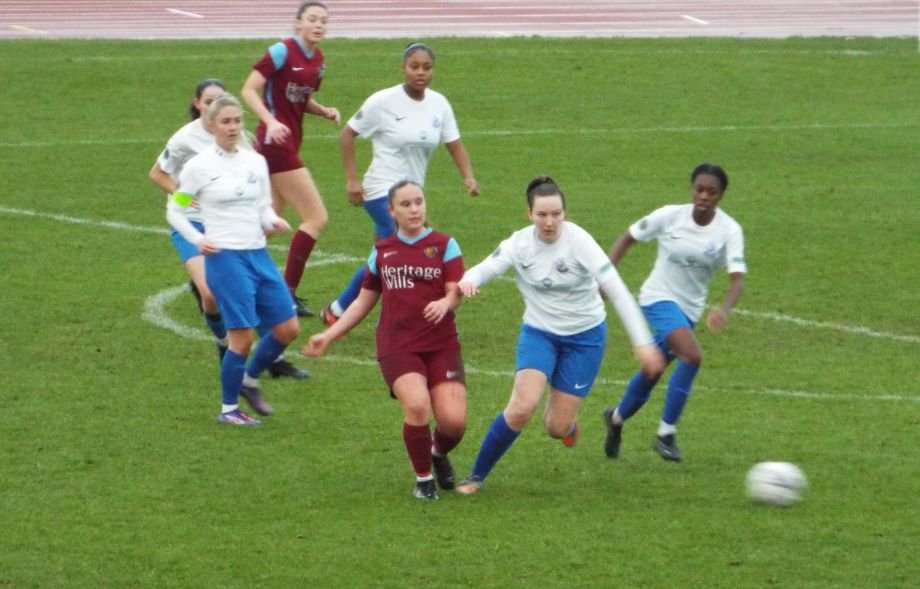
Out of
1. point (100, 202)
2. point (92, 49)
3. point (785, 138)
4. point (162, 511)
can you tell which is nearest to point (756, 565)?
point (162, 511)

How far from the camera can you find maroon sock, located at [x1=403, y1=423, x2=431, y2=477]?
31.2 feet

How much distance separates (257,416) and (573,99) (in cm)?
1463

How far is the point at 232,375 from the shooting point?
1112 cm

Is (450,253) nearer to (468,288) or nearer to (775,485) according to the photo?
(468,288)

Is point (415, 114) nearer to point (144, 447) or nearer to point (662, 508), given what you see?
point (144, 447)

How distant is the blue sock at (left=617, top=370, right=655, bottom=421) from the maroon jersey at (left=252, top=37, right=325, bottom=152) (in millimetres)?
4300

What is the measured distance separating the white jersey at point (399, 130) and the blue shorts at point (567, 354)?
12.4 feet

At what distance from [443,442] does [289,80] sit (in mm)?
4922

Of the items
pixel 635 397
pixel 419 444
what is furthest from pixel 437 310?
pixel 635 397

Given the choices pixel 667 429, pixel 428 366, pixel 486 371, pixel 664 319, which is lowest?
pixel 486 371

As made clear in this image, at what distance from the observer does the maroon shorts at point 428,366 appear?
9641 mm

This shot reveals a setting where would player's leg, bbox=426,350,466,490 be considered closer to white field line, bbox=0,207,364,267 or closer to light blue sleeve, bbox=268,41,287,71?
light blue sleeve, bbox=268,41,287,71

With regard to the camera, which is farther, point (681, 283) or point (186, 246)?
point (186, 246)

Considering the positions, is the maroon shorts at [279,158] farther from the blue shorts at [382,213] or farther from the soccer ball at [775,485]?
the soccer ball at [775,485]
